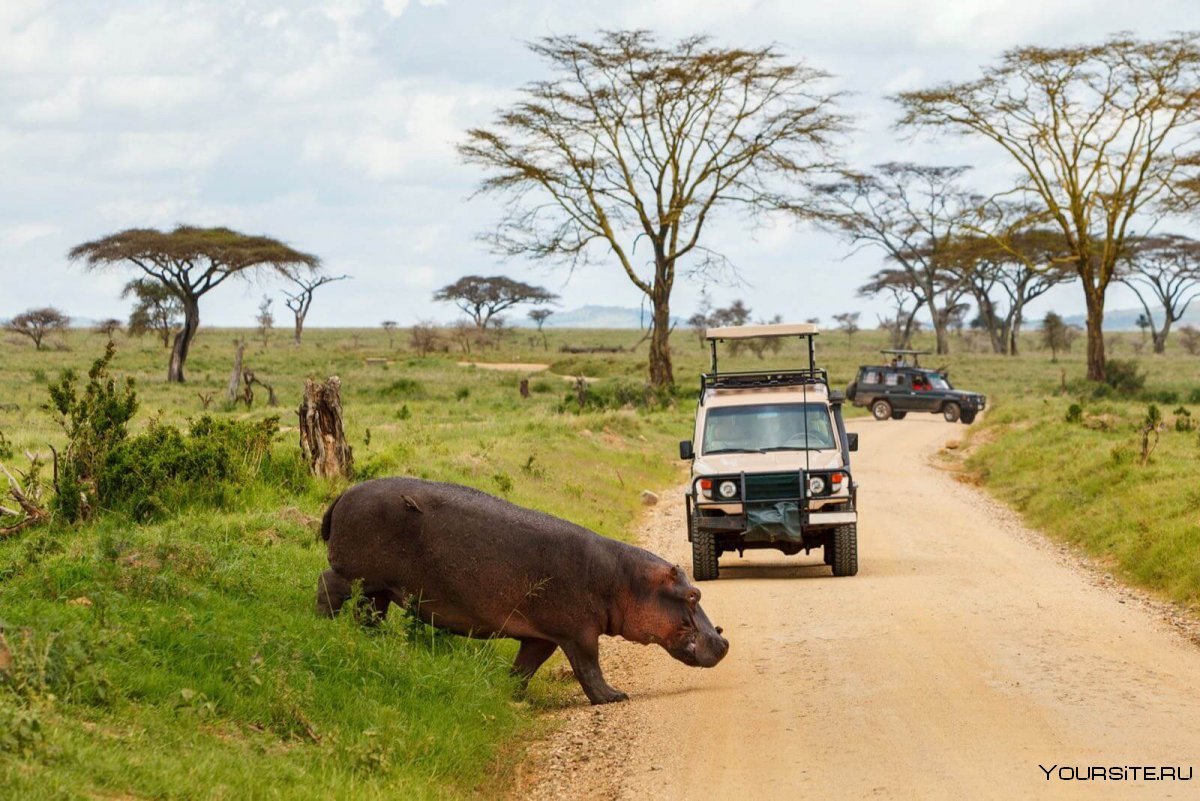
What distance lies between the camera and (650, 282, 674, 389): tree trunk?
46.1m

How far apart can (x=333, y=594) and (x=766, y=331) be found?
965 centimetres

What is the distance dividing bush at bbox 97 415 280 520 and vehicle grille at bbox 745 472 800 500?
16.6ft

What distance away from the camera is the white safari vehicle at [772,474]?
1390 cm

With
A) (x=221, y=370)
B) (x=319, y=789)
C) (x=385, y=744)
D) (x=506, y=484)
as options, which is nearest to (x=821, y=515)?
(x=506, y=484)

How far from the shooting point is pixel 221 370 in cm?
5803

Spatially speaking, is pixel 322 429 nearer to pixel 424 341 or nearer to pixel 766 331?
pixel 766 331

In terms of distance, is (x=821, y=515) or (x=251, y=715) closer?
(x=251, y=715)

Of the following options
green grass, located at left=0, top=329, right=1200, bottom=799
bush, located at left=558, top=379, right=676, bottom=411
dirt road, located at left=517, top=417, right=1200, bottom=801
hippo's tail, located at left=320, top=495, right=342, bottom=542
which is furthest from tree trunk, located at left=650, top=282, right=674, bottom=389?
hippo's tail, located at left=320, top=495, right=342, bottom=542

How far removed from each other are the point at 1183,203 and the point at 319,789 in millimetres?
44178

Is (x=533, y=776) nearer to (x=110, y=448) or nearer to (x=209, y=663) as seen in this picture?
(x=209, y=663)

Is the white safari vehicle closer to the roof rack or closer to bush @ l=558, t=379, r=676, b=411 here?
the roof rack

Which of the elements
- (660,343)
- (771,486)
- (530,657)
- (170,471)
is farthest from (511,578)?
(660,343)

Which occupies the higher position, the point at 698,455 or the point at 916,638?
the point at 698,455

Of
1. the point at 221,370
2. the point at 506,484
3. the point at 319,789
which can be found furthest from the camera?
the point at 221,370
